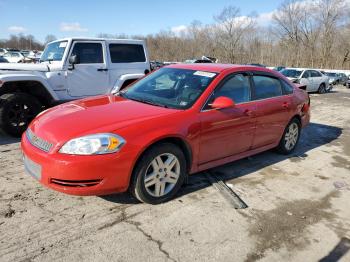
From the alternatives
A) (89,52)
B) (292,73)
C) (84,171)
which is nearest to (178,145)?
(84,171)

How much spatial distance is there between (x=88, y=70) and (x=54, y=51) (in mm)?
950

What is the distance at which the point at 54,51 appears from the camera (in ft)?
25.6

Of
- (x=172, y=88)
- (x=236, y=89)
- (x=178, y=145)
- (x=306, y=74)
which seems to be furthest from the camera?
(x=306, y=74)

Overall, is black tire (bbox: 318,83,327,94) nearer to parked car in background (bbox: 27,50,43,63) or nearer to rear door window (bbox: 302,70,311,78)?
rear door window (bbox: 302,70,311,78)

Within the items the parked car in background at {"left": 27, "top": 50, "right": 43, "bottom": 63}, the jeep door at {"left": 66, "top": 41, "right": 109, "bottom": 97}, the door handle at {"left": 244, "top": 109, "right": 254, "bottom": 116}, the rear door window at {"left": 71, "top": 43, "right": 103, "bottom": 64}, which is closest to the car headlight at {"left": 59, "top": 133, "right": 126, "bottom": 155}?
the door handle at {"left": 244, "top": 109, "right": 254, "bottom": 116}

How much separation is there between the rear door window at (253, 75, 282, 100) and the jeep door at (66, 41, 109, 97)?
4.02 m

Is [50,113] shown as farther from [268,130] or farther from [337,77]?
[337,77]

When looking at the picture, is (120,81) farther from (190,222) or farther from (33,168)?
(190,222)

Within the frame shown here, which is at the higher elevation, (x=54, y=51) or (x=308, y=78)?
(x=54, y=51)

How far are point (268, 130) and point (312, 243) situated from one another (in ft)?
7.60

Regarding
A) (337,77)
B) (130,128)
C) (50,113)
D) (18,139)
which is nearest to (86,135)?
(130,128)

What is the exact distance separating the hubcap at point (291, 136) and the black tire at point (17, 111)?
190 inches

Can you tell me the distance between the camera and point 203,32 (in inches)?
2608

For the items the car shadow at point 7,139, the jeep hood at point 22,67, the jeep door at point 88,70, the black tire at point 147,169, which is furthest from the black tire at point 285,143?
the jeep hood at point 22,67
